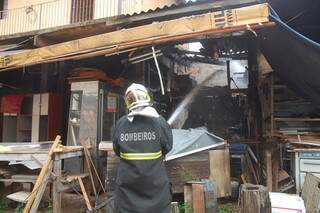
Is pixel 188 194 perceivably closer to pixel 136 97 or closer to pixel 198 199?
pixel 198 199

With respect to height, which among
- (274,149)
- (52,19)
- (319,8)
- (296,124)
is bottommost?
(274,149)

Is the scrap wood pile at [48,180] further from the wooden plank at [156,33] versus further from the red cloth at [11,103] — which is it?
the red cloth at [11,103]

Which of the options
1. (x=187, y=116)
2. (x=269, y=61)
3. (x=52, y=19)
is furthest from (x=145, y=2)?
(x=269, y=61)

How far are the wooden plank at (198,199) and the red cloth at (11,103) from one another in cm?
679

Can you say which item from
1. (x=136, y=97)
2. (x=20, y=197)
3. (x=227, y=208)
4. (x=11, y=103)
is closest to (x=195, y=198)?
(x=227, y=208)

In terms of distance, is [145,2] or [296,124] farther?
[145,2]

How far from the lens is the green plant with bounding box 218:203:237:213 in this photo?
18.9 ft

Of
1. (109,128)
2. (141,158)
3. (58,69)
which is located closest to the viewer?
(141,158)

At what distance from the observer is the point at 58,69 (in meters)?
9.81

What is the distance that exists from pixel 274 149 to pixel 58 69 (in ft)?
20.9

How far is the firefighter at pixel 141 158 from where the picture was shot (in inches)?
133

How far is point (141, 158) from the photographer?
3412mm

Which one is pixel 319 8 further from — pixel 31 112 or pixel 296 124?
pixel 31 112

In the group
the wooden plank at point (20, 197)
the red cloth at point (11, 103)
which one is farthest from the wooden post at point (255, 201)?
the red cloth at point (11, 103)
